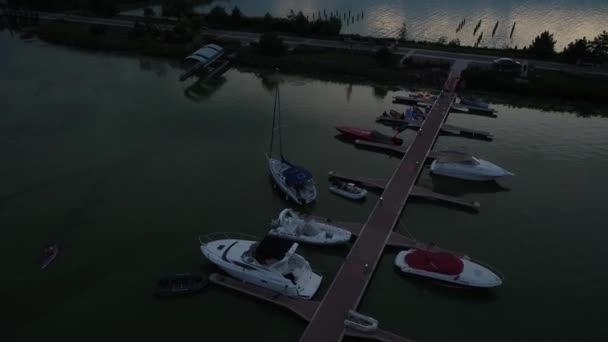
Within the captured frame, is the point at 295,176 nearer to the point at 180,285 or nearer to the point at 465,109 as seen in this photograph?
the point at 180,285

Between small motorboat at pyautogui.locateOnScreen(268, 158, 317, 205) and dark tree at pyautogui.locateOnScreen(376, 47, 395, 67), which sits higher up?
dark tree at pyautogui.locateOnScreen(376, 47, 395, 67)

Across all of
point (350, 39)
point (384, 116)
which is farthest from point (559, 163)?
point (350, 39)

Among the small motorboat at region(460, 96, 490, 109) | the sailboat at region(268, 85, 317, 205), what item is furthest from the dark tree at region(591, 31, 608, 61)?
the sailboat at region(268, 85, 317, 205)

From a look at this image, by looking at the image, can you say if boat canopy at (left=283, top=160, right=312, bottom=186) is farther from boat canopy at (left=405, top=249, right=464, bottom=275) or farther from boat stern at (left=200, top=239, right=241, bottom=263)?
boat canopy at (left=405, top=249, right=464, bottom=275)

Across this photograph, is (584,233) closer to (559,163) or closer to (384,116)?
(559,163)

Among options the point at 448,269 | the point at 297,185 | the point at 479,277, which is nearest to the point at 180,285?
the point at 297,185

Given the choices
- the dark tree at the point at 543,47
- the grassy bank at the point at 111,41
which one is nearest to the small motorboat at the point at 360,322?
the grassy bank at the point at 111,41
